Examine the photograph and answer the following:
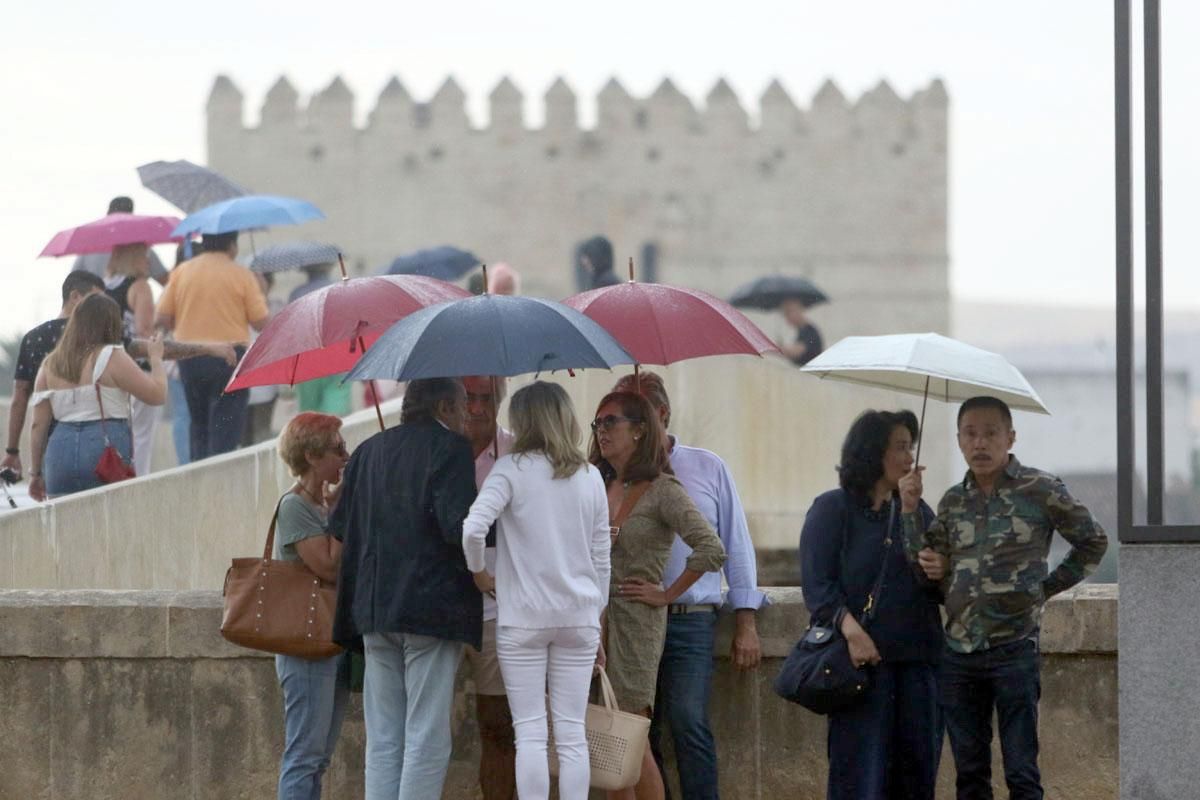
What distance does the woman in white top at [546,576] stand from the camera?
6.61 meters

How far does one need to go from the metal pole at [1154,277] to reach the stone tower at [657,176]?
43245mm

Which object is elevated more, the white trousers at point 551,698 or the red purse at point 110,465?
the red purse at point 110,465

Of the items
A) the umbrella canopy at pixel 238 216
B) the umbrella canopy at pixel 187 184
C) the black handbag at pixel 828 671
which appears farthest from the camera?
the umbrella canopy at pixel 187 184

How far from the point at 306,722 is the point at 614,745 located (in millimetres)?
968

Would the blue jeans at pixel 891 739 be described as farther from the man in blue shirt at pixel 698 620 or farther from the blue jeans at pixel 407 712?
the blue jeans at pixel 407 712

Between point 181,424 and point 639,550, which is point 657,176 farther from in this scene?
point 639,550

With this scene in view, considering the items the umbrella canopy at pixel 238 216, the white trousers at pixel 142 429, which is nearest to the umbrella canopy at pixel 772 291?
the umbrella canopy at pixel 238 216

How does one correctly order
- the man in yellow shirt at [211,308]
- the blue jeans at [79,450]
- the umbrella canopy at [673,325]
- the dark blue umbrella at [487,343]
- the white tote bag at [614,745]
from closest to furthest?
the dark blue umbrella at [487,343], the white tote bag at [614,745], the umbrella canopy at [673,325], the blue jeans at [79,450], the man in yellow shirt at [211,308]

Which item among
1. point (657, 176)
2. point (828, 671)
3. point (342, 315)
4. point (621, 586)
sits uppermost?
point (657, 176)

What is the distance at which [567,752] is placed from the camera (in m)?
6.68

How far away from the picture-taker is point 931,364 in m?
6.84

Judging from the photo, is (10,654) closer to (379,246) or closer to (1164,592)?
(1164,592)

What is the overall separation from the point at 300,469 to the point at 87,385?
2546mm

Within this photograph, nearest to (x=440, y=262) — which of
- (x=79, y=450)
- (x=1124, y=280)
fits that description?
(x=79, y=450)
